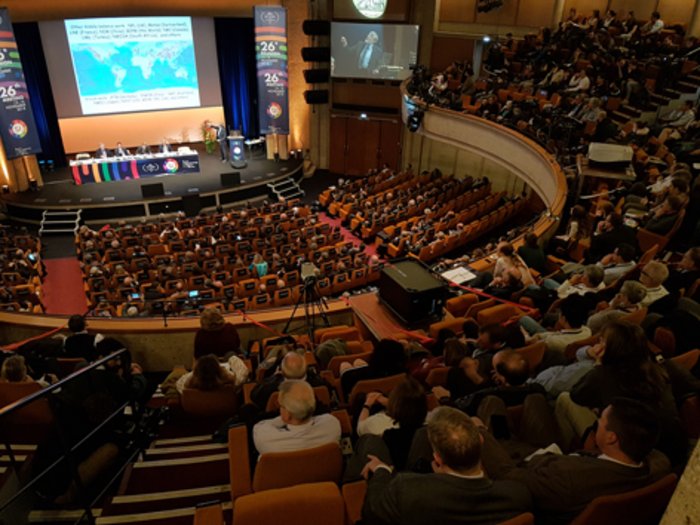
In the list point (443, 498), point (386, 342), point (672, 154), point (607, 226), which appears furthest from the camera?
point (672, 154)

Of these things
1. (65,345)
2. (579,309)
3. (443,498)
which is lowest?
(65,345)

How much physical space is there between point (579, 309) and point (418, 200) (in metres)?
11.4

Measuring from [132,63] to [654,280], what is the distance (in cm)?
1832

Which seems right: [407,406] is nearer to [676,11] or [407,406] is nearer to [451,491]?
[451,491]

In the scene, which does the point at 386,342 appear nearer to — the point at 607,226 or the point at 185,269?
the point at 607,226

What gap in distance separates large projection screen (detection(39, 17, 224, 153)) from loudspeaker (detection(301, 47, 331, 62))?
347cm

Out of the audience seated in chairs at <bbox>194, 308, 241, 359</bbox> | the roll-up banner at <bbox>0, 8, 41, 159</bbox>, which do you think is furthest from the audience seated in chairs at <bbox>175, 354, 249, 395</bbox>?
the roll-up banner at <bbox>0, 8, 41, 159</bbox>

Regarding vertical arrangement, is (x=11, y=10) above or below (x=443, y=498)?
above

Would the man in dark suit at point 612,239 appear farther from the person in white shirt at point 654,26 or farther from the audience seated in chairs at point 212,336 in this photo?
the person in white shirt at point 654,26

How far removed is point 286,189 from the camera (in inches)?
727

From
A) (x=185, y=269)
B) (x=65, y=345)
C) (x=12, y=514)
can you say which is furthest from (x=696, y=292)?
(x=185, y=269)

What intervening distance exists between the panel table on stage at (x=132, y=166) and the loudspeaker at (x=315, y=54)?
18.9 feet

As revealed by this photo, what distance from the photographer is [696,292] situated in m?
4.33

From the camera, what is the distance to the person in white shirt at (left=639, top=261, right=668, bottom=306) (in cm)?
416
